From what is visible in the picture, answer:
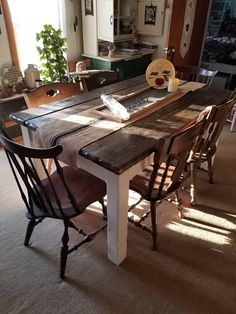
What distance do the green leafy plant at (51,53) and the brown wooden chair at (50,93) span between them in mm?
861

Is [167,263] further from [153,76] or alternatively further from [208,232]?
[153,76]

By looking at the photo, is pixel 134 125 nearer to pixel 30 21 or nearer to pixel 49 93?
pixel 49 93

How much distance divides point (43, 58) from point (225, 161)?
86.5 inches

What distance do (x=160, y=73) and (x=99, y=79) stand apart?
57cm

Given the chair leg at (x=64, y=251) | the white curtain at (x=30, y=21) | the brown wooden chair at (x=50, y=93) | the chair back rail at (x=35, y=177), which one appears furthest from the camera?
the white curtain at (x=30, y=21)

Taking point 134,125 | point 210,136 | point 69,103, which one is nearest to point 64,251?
point 134,125

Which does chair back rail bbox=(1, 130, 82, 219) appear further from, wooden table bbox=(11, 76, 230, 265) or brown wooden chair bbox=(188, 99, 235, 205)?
brown wooden chair bbox=(188, 99, 235, 205)

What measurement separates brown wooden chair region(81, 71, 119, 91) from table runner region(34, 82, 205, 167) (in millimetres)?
626

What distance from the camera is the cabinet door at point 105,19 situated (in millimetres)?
2918

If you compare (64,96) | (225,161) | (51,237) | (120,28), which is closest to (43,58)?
(64,96)

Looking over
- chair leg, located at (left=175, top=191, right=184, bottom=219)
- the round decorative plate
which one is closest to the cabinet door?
the round decorative plate

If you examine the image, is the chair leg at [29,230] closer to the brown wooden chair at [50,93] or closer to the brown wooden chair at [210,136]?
the brown wooden chair at [50,93]

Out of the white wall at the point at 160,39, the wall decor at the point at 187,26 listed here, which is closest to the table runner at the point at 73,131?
the white wall at the point at 160,39

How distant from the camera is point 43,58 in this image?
2.78m
